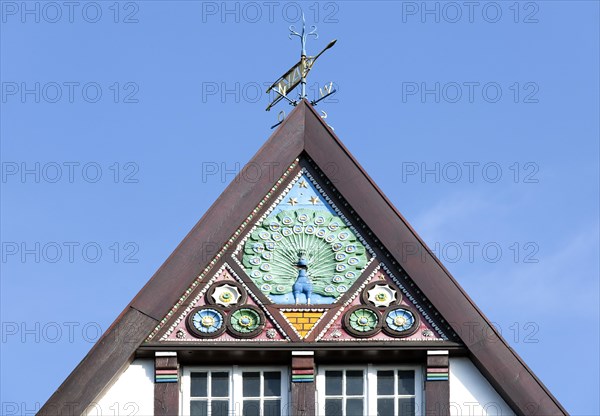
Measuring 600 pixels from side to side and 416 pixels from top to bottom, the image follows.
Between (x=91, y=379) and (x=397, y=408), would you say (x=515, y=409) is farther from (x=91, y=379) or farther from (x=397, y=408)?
(x=91, y=379)

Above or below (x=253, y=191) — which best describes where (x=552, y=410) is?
below

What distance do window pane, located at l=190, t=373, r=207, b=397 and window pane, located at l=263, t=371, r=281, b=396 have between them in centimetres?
93

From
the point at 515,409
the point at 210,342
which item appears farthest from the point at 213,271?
the point at 515,409

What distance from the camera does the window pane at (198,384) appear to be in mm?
49844

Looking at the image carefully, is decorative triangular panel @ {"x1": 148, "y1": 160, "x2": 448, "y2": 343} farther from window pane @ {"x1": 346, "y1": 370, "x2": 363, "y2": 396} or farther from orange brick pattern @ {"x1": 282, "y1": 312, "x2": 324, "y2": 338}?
window pane @ {"x1": 346, "y1": 370, "x2": 363, "y2": 396}

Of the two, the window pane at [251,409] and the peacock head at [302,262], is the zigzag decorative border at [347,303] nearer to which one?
the peacock head at [302,262]

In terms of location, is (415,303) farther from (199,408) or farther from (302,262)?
(199,408)

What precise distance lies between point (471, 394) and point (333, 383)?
2102mm

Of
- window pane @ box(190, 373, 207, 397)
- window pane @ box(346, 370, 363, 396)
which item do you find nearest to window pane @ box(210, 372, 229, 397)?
window pane @ box(190, 373, 207, 397)

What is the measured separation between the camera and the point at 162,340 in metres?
49.8

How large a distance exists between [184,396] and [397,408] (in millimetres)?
3231

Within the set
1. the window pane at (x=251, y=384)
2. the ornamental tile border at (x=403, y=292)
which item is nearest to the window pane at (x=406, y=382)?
the ornamental tile border at (x=403, y=292)

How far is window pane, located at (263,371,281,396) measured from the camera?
164ft

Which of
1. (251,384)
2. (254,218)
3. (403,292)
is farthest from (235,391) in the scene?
(403,292)
